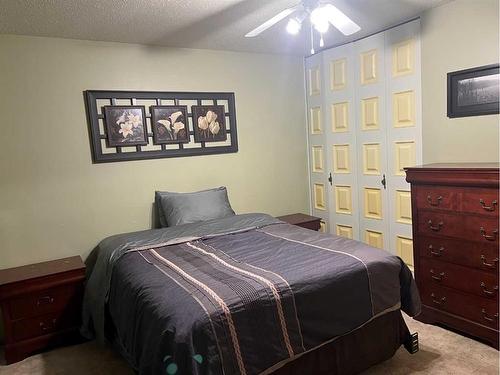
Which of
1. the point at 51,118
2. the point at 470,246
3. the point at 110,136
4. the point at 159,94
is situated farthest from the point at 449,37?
the point at 51,118

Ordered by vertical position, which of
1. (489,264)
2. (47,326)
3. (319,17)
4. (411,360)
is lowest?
(411,360)

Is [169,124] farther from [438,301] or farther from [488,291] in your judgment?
[488,291]

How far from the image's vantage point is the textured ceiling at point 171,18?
2336mm

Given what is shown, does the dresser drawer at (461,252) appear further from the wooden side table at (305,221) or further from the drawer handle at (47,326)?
the drawer handle at (47,326)

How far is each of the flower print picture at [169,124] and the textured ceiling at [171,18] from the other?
58 centimetres

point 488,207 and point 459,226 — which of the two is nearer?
point 488,207

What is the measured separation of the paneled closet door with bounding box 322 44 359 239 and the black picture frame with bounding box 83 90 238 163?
1.01m

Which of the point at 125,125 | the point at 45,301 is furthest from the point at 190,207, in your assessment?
the point at 45,301

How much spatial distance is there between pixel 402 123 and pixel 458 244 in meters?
1.19

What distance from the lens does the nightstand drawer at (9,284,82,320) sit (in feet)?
8.38

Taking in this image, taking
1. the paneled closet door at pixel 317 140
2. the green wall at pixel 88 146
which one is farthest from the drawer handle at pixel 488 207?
the green wall at pixel 88 146

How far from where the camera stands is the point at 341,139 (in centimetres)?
373

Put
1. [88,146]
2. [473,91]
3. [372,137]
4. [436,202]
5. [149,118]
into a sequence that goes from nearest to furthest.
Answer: [436,202] < [473,91] < [88,146] < [149,118] < [372,137]

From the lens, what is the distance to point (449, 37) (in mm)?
2709
